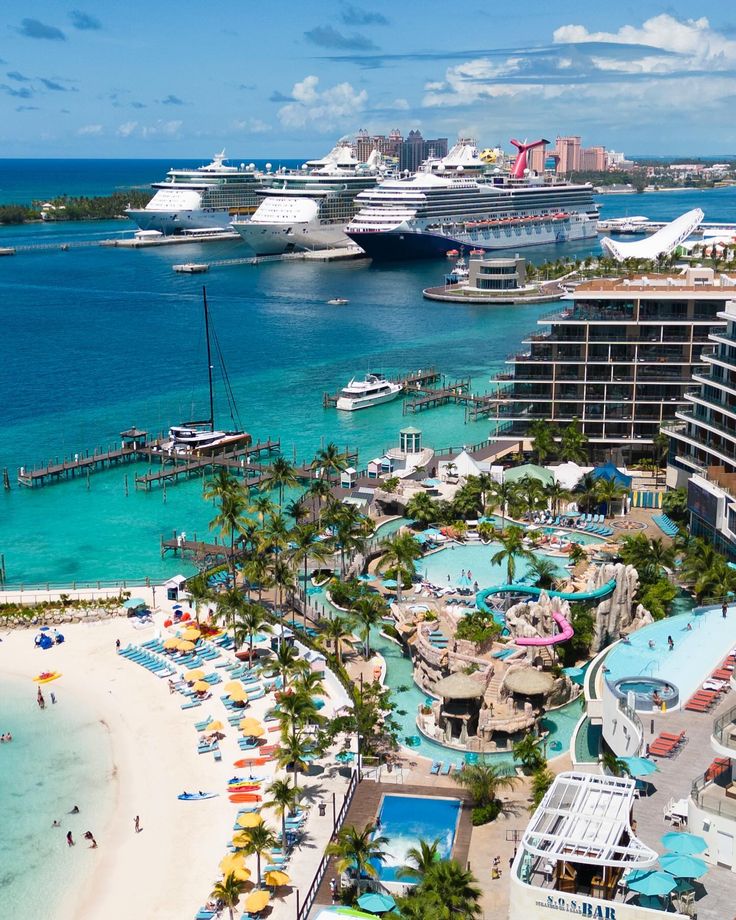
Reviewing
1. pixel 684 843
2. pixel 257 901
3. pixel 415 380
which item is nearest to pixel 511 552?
pixel 257 901

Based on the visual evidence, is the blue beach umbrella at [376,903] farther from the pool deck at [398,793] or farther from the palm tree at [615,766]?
the palm tree at [615,766]

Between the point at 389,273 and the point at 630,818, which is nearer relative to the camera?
the point at 630,818

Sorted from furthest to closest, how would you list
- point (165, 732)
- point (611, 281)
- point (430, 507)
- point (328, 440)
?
point (328, 440) < point (611, 281) < point (430, 507) < point (165, 732)

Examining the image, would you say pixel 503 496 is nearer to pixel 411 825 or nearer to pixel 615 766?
pixel 411 825

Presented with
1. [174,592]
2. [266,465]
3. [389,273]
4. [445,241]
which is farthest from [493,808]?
[445,241]

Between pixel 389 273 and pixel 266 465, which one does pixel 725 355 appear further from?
pixel 389 273

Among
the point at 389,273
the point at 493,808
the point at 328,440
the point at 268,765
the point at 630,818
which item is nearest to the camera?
the point at 630,818

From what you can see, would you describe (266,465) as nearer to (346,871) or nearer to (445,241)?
(346,871)

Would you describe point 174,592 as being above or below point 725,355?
below

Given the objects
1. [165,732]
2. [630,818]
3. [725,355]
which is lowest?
[165,732]
